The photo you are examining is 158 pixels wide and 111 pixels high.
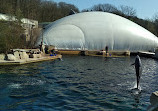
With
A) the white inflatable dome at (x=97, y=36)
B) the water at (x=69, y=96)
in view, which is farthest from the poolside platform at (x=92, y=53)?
the water at (x=69, y=96)

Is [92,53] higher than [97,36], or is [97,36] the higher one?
[97,36]

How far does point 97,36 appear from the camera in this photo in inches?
1345

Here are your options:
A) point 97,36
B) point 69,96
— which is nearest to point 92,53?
point 97,36

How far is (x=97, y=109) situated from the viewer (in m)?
7.06

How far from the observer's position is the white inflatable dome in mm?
33656

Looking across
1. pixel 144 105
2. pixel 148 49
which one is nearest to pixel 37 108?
pixel 144 105

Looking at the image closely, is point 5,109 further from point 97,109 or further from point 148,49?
point 148,49

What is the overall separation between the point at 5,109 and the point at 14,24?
806 inches

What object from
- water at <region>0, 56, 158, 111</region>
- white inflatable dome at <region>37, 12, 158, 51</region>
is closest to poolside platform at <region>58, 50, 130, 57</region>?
white inflatable dome at <region>37, 12, 158, 51</region>

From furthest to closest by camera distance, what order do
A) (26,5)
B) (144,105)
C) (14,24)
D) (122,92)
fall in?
(26,5)
(14,24)
(122,92)
(144,105)

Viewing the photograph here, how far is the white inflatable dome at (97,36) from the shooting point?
33.7 metres

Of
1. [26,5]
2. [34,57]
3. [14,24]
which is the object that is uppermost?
[26,5]

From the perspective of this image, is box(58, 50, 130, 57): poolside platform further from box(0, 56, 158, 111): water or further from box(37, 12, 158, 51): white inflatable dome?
box(0, 56, 158, 111): water

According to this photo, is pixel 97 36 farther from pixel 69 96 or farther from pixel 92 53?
pixel 69 96
